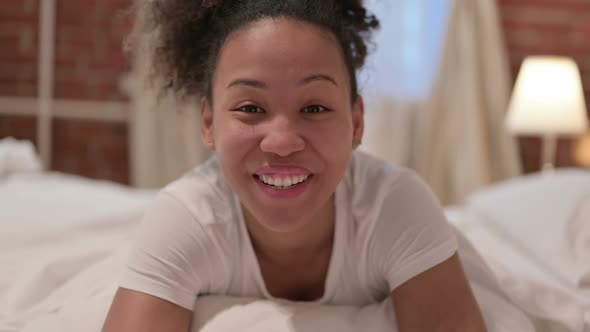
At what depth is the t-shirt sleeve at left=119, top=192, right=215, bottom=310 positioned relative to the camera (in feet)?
2.89

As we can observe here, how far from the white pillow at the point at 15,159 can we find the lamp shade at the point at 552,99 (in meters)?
1.82

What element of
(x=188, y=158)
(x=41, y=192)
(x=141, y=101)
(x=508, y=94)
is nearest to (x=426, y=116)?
(x=508, y=94)

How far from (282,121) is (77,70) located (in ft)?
8.40

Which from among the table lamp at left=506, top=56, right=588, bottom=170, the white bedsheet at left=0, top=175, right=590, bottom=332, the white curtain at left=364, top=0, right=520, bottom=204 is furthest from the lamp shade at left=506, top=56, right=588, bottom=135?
the white bedsheet at left=0, top=175, right=590, bottom=332

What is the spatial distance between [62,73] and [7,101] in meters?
0.32

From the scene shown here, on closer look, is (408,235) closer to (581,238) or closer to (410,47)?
(581,238)

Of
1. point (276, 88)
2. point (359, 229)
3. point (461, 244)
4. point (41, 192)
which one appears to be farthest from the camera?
point (41, 192)

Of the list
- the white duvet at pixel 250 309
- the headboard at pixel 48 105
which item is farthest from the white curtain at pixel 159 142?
the white duvet at pixel 250 309

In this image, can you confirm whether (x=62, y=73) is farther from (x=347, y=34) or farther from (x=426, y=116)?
(x=347, y=34)

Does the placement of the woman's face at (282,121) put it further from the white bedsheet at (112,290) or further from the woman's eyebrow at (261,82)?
the white bedsheet at (112,290)

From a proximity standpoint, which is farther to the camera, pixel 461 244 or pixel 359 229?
pixel 461 244

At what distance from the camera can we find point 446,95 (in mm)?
2820

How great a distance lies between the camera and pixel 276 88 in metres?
0.84

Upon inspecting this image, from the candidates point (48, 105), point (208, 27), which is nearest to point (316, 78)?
point (208, 27)
